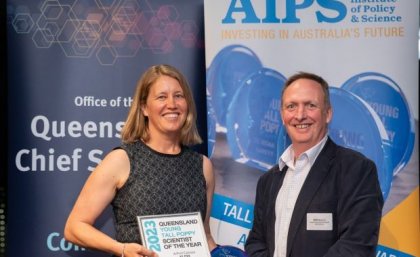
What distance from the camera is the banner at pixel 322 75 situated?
4328 mm

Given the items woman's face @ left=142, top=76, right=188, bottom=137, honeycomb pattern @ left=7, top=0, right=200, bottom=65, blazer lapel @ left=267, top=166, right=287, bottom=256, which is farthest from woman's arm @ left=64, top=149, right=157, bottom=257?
honeycomb pattern @ left=7, top=0, right=200, bottom=65

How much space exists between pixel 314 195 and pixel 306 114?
0.40 metres

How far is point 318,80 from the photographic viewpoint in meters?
3.49

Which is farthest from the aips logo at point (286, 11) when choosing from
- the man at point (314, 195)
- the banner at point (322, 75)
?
the man at point (314, 195)

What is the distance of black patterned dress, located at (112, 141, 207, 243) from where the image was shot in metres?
3.40

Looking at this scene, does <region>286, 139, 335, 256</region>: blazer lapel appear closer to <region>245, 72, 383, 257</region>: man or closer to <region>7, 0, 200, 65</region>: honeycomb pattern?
<region>245, 72, 383, 257</region>: man

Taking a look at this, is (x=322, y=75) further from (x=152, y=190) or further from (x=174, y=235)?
(x=174, y=235)

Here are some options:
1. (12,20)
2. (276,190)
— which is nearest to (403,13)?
(276,190)

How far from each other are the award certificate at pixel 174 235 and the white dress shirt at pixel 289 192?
0.36m

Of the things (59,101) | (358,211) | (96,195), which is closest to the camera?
(358,211)

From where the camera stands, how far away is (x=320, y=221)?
3254mm

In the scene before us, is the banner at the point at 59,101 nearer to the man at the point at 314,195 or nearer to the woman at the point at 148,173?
the woman at the point at 148,173

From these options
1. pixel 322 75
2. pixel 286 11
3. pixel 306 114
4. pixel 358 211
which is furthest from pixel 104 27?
pixel 358 211

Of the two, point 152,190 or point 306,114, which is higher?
point 306,114
